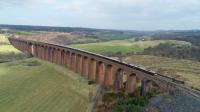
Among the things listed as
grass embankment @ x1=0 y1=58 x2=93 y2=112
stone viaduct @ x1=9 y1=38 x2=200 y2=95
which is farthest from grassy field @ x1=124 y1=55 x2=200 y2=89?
grass embankment @ x1=0 y1=58 x2=93 y2=112

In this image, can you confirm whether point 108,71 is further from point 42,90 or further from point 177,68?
point 177,68

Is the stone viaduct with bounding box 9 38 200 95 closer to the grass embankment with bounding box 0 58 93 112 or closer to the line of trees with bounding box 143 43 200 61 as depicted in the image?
the grass embankment with bounding box 0 58 93 112

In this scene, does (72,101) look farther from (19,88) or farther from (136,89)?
(19,88)

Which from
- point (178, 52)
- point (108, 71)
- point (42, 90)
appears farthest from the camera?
point (178, 52)

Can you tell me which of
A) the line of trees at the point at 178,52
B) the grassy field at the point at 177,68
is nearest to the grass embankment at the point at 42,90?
the grassy field at the point at 177,68

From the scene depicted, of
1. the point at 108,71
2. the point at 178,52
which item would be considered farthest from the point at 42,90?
the point at 178,52

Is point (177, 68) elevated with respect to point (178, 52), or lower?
lower

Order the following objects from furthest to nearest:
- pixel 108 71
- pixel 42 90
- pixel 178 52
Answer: pixel 178 52
pixel 108 71
pixel 42 90

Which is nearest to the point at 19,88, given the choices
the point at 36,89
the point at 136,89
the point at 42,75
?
the point at 36,89
